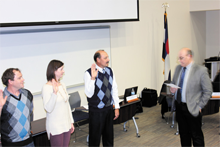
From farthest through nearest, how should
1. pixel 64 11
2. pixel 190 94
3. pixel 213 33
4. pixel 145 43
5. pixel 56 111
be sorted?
pixel 213 33, pixel 145 43, pixel 64 11, pixel 190 94, pixel 56 111

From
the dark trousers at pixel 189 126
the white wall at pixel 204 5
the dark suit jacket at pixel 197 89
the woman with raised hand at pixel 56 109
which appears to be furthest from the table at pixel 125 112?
the white wall at pixel 204 5

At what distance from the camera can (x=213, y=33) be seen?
409 inches

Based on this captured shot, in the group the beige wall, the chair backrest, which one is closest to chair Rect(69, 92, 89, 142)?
the chair backrest

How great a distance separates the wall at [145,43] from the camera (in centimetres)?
667

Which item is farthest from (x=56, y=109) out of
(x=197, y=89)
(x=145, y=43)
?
(x=145, y=43)

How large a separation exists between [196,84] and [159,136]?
6.55 ft

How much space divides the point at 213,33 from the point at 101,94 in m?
8.43

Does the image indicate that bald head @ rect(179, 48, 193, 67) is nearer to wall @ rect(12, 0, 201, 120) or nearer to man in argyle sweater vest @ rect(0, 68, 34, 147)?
man in argyle sweater vest @ rect(0, 68, 34, 147)

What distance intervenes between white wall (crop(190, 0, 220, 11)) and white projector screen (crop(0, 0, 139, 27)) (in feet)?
11.9

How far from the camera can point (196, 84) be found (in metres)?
3.33

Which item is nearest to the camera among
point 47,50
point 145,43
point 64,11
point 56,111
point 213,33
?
point 56,111

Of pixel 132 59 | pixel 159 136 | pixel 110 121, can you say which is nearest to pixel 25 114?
pixel 110 121

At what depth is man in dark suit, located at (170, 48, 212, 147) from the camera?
333 centimetres

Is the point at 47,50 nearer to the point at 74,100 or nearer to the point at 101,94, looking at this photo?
the point at 74,100
